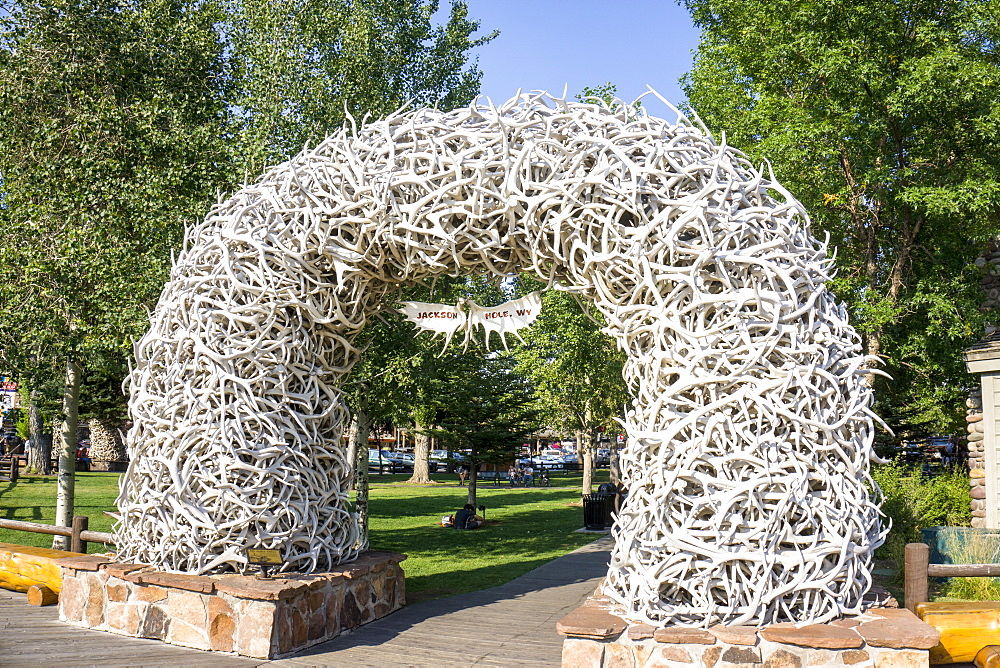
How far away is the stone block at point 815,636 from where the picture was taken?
13.2 ft

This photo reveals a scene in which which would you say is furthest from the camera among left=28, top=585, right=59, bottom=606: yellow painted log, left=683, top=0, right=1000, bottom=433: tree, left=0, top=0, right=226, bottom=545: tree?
left=683, top=0, right=1000, bottom=433: tree

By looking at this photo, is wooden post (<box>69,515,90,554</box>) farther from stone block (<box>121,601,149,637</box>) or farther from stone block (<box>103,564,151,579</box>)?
stone block (<box>121,601,149,637</box>)

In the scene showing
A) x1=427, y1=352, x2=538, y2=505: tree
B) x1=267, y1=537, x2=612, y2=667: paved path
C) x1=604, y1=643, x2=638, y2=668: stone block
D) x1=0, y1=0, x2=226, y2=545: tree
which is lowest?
x1=267, y1=537, x2=612, y2=667: paved path

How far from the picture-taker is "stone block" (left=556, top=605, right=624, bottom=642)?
424cm

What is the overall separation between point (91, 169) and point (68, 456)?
4.00 meters

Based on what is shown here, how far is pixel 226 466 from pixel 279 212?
6.41ft

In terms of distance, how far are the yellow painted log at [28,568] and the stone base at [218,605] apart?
854 millimetres

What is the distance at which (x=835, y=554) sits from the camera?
438 cm

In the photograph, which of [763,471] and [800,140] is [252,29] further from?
[763,471]

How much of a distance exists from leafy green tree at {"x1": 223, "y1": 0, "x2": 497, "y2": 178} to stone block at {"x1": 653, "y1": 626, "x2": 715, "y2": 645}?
294 inches

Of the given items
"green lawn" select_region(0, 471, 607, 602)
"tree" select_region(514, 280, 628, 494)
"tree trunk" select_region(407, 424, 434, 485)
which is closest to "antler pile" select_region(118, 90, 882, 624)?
"green lawn" select_region(0, 471, 607, 602)

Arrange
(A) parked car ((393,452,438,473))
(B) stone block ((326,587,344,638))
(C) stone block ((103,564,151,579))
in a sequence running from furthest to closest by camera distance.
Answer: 1. (A) parked car ((393,452,438,473))
2. (B) stone block ((326,587,344,638))
3. (C) stone block ((103,564,151,579))

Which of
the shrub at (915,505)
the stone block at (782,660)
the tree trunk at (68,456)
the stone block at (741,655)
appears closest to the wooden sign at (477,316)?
the stone block at (741,655)

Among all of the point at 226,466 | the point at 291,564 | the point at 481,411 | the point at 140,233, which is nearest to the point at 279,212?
the point at 226,466
